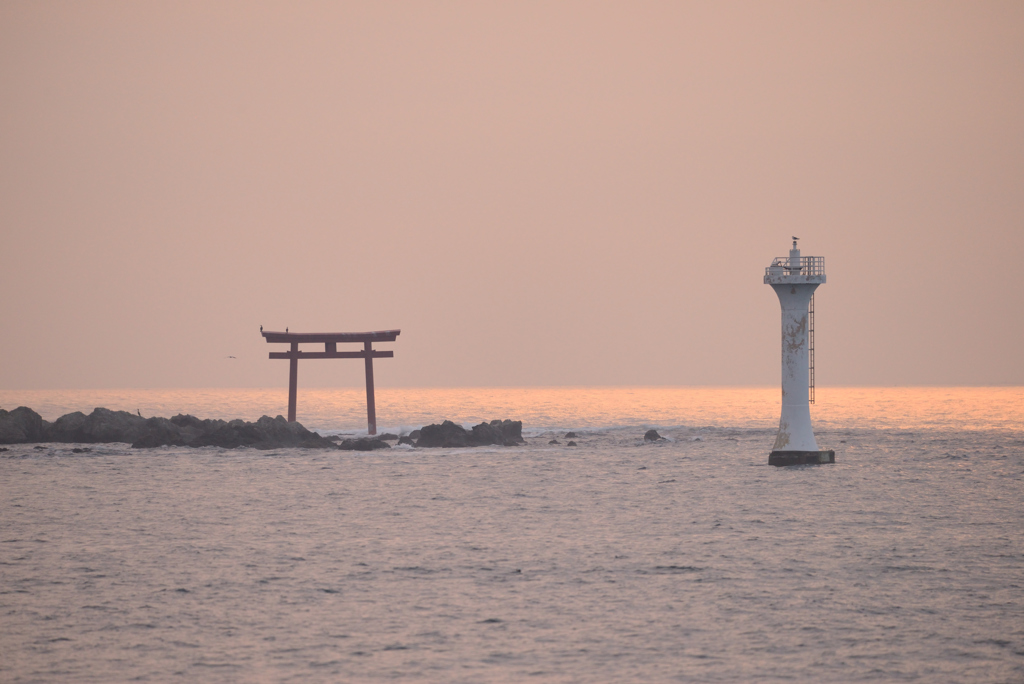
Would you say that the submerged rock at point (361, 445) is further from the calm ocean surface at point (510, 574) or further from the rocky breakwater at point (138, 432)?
the calm ocean surface at point (510, 574)

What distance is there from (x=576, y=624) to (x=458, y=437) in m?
38.5

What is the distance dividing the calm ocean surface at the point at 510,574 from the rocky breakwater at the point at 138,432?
331 inches

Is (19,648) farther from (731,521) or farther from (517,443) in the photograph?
(517,443)

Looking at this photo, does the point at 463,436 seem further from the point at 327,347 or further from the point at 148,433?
the point at 148,433

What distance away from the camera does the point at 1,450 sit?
4784cm

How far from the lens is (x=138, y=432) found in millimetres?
51312

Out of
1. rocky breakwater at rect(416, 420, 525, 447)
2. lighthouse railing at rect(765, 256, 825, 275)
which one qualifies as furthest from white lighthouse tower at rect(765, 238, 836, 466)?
rocky breakwater at rect(416, 420, 525, 447)

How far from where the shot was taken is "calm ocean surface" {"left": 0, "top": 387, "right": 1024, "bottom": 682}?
1364 centimetres

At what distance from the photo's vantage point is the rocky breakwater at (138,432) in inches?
2007

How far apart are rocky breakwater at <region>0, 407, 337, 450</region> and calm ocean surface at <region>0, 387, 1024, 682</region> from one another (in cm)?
841

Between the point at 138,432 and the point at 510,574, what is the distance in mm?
36659

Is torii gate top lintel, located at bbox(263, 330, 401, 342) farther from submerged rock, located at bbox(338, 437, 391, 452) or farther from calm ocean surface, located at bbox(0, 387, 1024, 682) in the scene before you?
calm ocean surface, located at bbox(0, 387, 1024, 682)

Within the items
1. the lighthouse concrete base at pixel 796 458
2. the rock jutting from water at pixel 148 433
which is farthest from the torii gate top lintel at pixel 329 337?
the lighthouse concrete base at pixel 796 458

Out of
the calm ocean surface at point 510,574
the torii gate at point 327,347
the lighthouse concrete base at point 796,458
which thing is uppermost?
the torii gate at point 327,347
